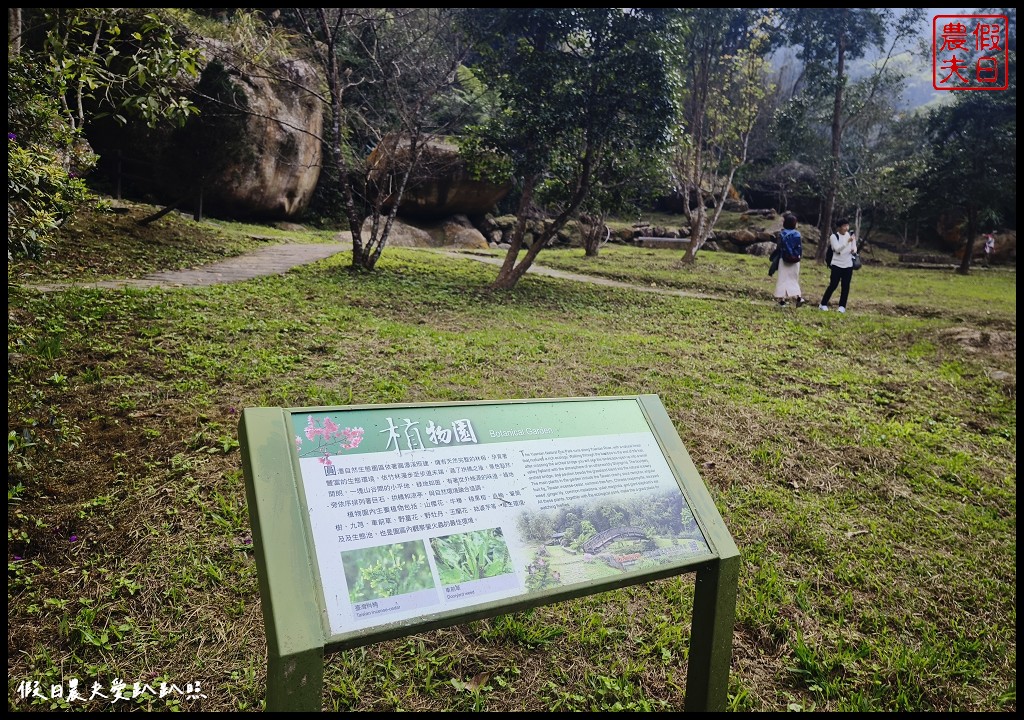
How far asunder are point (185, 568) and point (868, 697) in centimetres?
291

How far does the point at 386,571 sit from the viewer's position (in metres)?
1.67

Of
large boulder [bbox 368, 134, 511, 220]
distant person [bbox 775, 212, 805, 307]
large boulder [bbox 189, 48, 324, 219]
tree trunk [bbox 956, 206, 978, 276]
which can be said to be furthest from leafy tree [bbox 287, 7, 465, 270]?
tree trunk [bbox 956, 206, 978, 276]

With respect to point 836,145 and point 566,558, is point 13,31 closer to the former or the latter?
point 566,558

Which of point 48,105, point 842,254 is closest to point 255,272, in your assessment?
point 48,105

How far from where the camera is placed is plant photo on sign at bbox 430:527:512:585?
1732 mm

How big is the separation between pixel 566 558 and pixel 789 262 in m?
9.55

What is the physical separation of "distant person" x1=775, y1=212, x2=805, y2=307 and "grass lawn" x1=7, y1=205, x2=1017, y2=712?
91.3 inches

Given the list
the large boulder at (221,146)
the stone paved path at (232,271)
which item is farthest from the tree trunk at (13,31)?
the large boulder at (221,146)

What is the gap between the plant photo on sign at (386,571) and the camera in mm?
1630

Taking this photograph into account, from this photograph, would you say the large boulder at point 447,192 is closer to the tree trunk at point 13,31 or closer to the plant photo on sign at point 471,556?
the tree trunk at point 13,31

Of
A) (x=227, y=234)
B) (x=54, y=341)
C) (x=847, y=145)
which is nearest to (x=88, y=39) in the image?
(x=227, y=234)

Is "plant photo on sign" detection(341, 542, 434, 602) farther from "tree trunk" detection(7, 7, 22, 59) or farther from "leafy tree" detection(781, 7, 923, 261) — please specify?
"leafy tree" detection(781, 7, 923, 261)

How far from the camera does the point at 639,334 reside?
785cm

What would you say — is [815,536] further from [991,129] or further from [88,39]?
[991,129]
